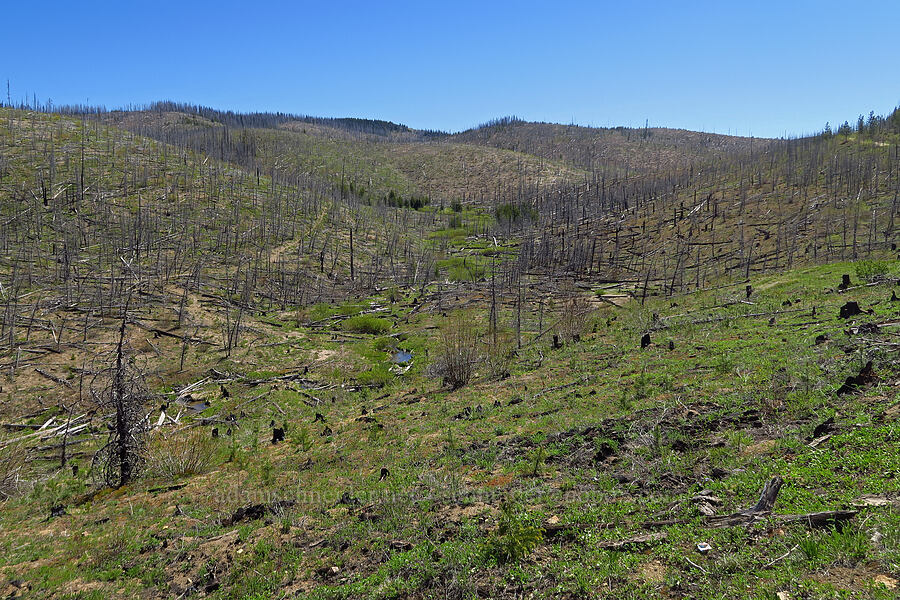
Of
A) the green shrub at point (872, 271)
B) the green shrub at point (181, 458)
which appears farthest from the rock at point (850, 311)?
the green shrub at point (181, 458)

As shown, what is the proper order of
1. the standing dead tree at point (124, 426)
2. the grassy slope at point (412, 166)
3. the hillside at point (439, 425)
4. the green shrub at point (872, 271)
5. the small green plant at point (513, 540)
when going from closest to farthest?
the hillside at point (439, 425) < the small green plant at point (513, 540) < the standing dead tree at point (124, 426) < the green shrub at point (872, 271) < the grassy slope at point (412, 166)

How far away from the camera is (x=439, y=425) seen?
47.9 ft

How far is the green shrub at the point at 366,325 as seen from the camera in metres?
36.1

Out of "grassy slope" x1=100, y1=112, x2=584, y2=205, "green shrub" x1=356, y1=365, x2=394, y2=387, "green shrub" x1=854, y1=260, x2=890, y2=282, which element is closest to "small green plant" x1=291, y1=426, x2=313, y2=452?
"green shrub" x1=356, y1=365, x2=394, y2=387

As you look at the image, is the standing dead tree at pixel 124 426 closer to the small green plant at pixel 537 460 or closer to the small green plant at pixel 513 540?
the small green plant at pixel 537 460

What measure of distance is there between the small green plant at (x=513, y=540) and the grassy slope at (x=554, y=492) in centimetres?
6

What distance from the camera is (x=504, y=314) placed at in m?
37.4

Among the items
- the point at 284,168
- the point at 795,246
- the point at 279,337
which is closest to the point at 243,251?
the point at 279,337

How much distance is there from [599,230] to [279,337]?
177 ft

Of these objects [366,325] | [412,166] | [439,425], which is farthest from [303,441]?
[412,166]

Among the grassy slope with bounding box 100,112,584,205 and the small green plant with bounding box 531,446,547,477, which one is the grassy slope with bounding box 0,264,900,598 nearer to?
the small green plant with bounding box 531,446,547,477

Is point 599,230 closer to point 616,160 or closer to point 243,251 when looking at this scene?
point 243,251

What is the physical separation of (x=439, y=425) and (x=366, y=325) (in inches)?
898

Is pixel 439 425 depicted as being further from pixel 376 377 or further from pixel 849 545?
pixel 376 377
